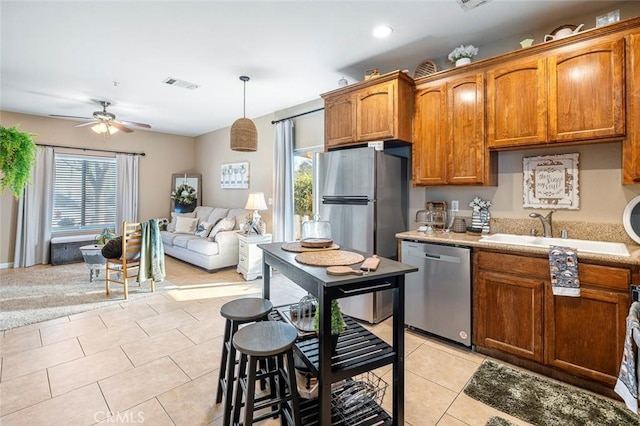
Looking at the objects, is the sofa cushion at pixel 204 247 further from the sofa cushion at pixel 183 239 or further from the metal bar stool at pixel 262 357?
the metal bar stool at pixel 262 357

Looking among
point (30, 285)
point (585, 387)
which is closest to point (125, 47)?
point (30, 285)

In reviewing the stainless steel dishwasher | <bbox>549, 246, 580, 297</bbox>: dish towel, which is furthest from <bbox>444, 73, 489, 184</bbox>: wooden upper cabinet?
<bbox>549, 246, 580, 297</bbox>: dish towel

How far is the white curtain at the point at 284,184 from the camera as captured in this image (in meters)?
4.86

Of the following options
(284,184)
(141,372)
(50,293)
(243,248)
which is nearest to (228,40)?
(284,184)

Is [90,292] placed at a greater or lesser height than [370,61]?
lesser

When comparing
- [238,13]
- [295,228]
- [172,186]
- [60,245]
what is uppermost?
[238,13]

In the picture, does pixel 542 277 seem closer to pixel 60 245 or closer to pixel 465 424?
pixel 465 424

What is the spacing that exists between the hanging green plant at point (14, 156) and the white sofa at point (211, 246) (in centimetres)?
271

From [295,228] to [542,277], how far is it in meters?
3.56

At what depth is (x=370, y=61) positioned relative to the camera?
3.27m

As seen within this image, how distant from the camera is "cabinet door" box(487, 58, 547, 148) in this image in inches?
92.6

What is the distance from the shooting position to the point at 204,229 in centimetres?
585

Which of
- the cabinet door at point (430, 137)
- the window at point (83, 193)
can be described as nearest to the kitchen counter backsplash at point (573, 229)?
the cabinet door at point (430, 137)

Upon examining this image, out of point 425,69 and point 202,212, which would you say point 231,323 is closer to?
point 425,69
